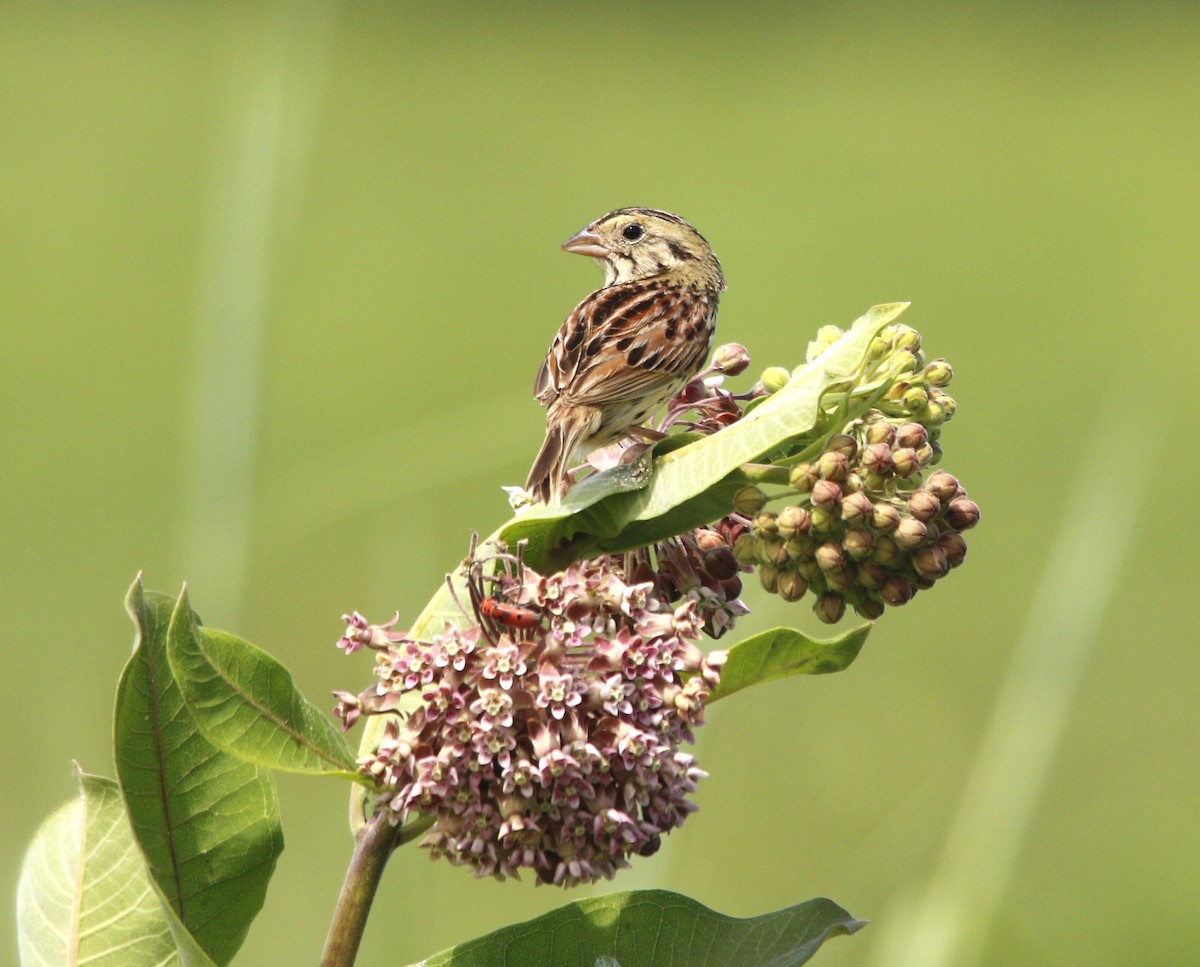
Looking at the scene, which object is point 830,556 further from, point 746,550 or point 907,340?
point 907,340

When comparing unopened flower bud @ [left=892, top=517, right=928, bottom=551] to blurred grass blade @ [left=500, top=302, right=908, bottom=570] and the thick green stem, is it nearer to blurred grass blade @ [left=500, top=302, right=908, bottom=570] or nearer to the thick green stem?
blurred grass blade @ [left=500, top=302, right=908, bottom=570]

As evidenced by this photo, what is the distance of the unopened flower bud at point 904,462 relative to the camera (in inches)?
54.0

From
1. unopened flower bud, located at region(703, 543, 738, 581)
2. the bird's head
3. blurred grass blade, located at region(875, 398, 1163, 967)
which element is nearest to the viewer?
unopened flower bud, located at region(703, 543, 738, 581)

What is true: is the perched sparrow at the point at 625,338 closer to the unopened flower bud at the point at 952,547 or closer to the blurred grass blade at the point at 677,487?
the blurred grass blade at the point at 677,487

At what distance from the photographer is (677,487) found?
1.36 metres

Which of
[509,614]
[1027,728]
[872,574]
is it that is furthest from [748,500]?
[1027,728]

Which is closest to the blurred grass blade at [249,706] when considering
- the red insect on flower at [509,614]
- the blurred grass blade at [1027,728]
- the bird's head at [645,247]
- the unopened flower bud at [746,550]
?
the red insect on flower at [509,614]

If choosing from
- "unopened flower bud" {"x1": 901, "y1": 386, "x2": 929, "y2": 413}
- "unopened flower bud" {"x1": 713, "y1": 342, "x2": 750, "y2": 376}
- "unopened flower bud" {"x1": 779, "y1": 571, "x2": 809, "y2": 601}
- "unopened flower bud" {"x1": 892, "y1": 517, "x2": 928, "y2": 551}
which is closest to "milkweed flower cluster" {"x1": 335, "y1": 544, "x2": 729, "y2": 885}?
"unopened flower bud" {"x1": 779, "y1": 571, "x2": 809, "y2": 601}

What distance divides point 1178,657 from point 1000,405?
130 inches

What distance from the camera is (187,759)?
1343mm

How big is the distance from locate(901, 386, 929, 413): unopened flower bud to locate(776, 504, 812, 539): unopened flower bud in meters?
0.16

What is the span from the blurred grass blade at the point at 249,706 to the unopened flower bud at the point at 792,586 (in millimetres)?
449

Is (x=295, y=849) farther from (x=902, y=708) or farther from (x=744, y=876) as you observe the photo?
(x=902, y=708)

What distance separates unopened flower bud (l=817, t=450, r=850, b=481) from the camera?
1366 mm
